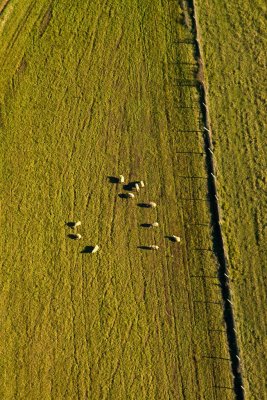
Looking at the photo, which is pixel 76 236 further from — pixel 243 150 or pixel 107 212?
pixel 243 150

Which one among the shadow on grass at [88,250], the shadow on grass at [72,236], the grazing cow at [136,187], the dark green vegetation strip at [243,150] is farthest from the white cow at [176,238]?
the shadow on grass at [72,236]

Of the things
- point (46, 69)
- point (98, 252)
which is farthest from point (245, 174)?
point (46, 69)

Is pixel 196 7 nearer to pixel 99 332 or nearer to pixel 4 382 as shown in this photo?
pixel 99 332

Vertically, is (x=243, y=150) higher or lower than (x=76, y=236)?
Answer: higher

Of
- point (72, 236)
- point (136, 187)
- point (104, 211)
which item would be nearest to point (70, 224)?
point (72, 236)

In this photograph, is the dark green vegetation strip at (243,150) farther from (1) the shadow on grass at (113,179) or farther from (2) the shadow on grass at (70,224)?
(2) the shadow on grass at (70,224)
